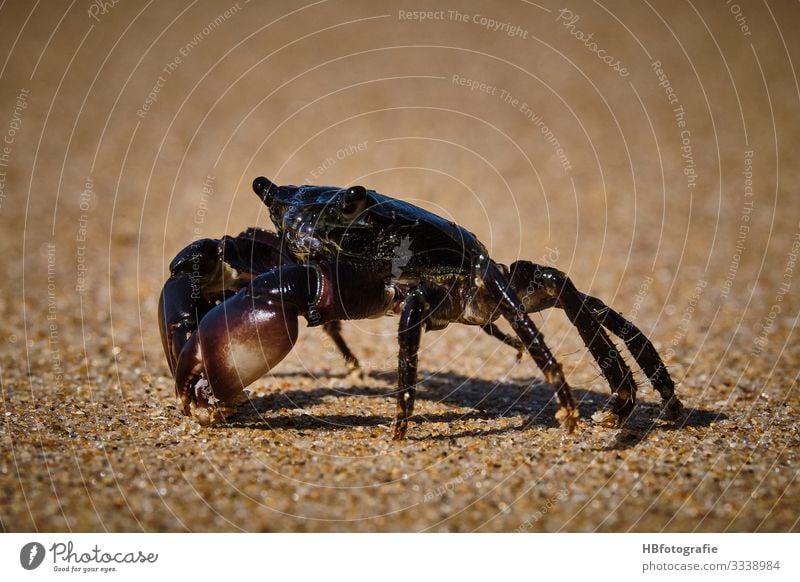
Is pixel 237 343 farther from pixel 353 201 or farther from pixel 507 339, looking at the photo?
pixel 507 339

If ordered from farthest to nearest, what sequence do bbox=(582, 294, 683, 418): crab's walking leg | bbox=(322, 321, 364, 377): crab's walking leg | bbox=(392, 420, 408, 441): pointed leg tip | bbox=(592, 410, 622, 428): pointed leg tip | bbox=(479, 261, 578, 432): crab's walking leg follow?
bbox=(322, 321, 364, 377): crab's walking leg < bbox=(592, 410, 622, 428): pointed leg tip < bbox=(582, 294, 683, 418): crab's walking leg < bbox=(392, 420, 408, 441): pointed leg tip < bbox=(479, 261, 578, 432): crab's walking leg

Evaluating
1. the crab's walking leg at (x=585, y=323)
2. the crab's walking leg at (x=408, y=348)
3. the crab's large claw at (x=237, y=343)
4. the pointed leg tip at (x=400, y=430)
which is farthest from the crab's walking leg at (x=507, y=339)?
the crab's large claw at (x=237, y=343)

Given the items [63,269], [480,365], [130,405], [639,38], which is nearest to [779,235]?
[480,365]

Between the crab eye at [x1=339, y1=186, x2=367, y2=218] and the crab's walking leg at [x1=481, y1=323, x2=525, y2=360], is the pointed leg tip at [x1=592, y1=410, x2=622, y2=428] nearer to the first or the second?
the crab's walking leg at [x1=481, y1=323, x2=525, y2=360]

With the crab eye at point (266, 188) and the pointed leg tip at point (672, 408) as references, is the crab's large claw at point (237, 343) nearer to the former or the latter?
the crab eye at point (266, 188)

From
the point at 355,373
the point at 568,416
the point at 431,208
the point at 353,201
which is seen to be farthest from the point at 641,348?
the point at 431,208

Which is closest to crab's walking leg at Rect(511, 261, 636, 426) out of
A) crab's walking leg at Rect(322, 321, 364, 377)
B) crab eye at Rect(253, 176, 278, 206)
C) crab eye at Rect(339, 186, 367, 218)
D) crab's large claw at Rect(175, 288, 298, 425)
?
crab eye at Rect(339, 186, 367, 218)
